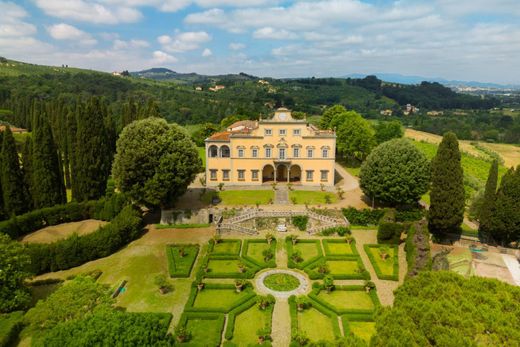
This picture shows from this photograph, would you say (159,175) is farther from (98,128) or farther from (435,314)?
(435,314)

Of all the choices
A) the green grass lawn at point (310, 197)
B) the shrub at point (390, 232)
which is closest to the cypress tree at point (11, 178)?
the green grass lawn at point (310, 197)

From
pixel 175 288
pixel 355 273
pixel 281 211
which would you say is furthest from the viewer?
pixel 281 211

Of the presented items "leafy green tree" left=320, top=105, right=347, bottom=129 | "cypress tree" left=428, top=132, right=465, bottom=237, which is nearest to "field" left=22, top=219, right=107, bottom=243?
"cypress tree" left=428, top=132, right=465, bottom=237

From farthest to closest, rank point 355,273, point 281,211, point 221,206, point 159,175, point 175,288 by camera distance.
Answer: point 221,206 < point 281,211 < point 159,175 < point 355,273 < point 175,288

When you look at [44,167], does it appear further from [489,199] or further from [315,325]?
[489,199]

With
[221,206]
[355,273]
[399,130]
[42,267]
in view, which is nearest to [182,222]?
[221,206]

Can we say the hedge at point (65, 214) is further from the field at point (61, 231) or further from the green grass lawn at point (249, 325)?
the green grass lawn at point (249, 325)

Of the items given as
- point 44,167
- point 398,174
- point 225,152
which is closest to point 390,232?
point 398,174
